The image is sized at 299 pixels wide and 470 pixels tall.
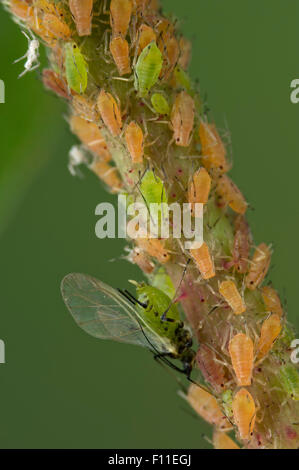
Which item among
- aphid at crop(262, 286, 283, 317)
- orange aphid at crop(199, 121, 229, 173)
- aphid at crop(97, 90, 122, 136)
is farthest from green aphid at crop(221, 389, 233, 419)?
aphid at crop(97, 90, 122, 136)

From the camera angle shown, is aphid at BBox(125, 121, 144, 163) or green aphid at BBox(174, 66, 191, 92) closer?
aphid at BBox(125, 121, 144, 163)

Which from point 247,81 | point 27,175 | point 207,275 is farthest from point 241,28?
point 207,275

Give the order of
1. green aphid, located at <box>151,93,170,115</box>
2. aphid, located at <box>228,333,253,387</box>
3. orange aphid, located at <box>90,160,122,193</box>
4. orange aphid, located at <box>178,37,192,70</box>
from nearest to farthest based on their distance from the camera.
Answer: aphid, located at <box>228,333,253,387</box> → green aphid, located at <box>151,93,170,115</box> → orange aphid, located at <box>178,37,192,70</box> → orange aphid, located at <box>90,160,122,193</box>

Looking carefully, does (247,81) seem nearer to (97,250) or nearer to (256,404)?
(97,250)

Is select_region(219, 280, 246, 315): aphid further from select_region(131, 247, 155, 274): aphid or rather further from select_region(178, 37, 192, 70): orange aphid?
select_region(178, 37, 192, 70): orange aphid

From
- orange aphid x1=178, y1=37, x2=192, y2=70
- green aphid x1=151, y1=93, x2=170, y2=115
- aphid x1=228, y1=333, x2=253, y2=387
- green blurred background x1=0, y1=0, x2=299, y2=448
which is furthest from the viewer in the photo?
green blurred background x1=0, y1=0, x2=299, y2=448

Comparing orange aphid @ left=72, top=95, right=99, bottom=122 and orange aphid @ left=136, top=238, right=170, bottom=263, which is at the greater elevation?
orange aphid @ left=72, top=95, right=99, bottom=122

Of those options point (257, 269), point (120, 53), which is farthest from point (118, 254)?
point (120, 53)

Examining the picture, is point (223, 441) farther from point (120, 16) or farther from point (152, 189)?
point (120, 16)
